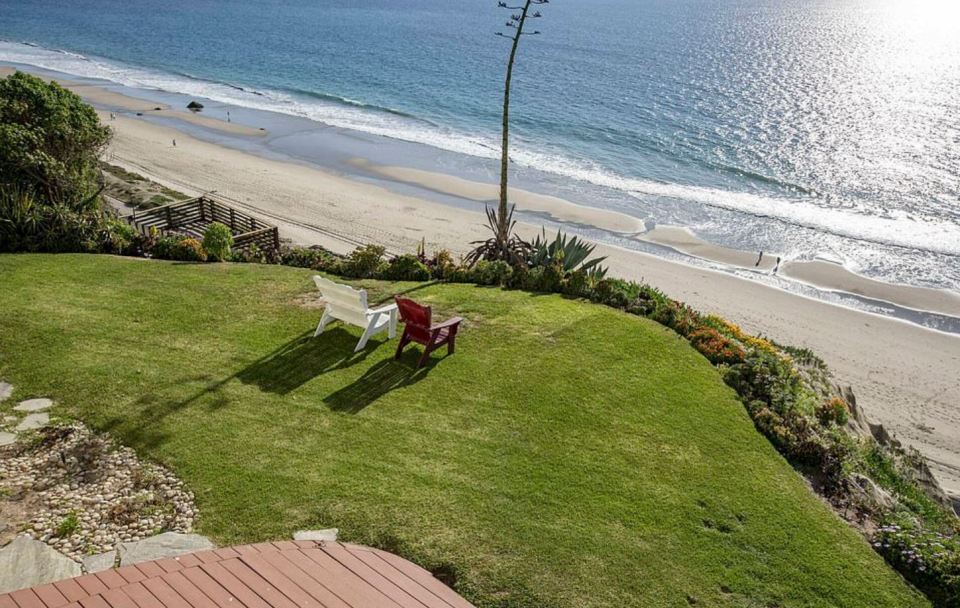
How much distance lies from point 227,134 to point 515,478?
4066cm

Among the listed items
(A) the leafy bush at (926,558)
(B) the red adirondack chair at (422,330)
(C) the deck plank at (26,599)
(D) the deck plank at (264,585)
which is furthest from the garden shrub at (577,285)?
(C) the deck plank at (26,599)

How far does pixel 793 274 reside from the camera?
2533cm

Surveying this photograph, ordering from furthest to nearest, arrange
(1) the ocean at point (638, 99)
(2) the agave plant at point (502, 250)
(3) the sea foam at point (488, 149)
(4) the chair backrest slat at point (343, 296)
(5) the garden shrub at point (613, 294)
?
(1) the ocean at point (638, 99), (3) the sea foam at point (488, 149), (2) the agave plant at point (502, 250), (5) the garden shrub at point (613, 294), (4) the chair backrest slat at point (343, 296)

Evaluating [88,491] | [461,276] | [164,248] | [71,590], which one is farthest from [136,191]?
[71,590]

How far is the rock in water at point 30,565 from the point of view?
18.7 feet

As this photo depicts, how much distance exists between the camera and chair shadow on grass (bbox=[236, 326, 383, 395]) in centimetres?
974

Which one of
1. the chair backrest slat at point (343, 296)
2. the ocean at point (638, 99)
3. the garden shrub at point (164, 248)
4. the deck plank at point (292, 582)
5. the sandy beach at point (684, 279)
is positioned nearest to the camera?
the deck plank at point (292, 582)

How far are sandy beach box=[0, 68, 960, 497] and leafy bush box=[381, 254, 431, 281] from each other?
7796 millimetres

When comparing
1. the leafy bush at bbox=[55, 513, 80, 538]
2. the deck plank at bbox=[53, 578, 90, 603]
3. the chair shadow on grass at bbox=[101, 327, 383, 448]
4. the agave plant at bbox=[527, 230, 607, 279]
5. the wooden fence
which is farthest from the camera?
the wooden fence

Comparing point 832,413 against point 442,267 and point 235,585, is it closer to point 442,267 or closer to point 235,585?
point 442,267

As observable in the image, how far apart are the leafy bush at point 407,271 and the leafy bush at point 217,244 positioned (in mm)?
3824

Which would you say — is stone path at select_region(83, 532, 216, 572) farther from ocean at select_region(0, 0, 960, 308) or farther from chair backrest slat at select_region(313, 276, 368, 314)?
ocean at select_region(0, 0, 960, 308)

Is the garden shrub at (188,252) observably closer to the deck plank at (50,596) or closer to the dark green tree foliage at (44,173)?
the dark green tree foliage at (44,173)

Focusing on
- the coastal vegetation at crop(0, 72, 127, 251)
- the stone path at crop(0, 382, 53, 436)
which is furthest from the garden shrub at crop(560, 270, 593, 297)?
the coastal vegetation at crop(0, 72, 127, 251)
